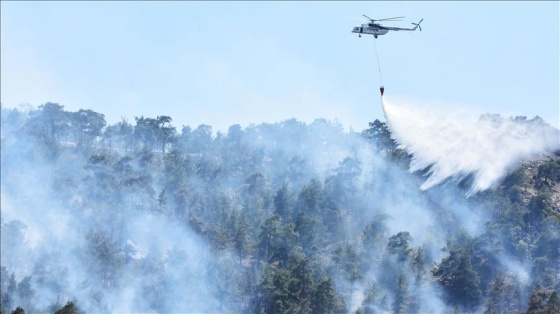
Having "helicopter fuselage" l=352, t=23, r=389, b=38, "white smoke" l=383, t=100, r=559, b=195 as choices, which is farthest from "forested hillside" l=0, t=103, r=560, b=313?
"helicopter fuselage" l=352, t=23, r=389, b=38

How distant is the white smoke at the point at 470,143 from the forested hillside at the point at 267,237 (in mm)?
1769

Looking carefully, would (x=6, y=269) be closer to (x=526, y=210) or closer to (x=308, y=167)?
(x=308, y=167)

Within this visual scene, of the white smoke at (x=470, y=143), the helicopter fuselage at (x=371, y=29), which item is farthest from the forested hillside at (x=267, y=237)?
the helicopter fuselage at (x=371, y=29)

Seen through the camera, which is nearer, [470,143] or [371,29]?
[371,29]

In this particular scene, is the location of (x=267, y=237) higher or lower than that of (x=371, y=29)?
Answer: lower

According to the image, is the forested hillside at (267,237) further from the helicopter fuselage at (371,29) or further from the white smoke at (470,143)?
the helicopter fuselage at (371,29)

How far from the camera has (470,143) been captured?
93.1 metres

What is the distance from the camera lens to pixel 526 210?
300 feet

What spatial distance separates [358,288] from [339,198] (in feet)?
83.4

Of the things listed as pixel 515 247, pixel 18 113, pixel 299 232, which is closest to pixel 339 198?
pixel 299 232

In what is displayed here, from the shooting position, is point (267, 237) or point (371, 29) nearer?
point (371, 29)

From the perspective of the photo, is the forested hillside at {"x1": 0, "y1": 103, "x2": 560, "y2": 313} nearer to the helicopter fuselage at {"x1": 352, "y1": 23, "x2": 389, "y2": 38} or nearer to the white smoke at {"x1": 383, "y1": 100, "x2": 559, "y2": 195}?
the white smoke at {"x1": 383, "y1": 100, "x2": 559, "y2": 195}

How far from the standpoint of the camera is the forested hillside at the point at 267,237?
84.9 metres

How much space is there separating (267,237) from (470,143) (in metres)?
30.4
